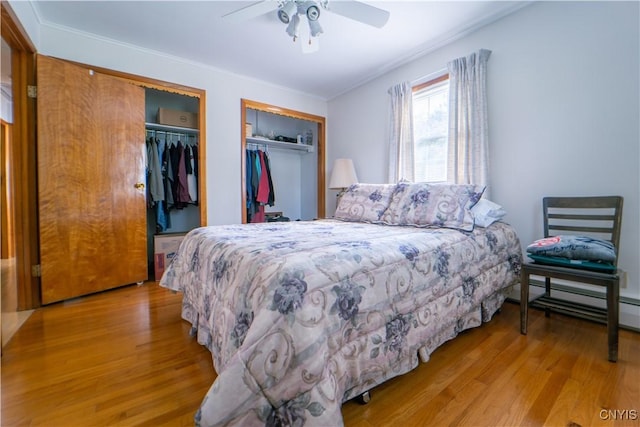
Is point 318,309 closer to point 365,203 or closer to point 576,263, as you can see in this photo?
point 576,263

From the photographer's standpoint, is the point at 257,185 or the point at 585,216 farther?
the point at 257,185

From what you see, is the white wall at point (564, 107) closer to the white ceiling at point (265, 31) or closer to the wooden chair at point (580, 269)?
the wooden chair at point (580, 269)

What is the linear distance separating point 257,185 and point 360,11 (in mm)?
2605

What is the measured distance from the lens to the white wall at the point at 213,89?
8.55 feet

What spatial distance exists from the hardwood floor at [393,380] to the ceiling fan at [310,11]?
2196 millimetres

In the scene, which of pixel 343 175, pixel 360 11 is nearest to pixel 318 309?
pixel 360 11

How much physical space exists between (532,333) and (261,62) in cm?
350

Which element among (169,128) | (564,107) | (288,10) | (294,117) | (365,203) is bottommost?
(365,203)

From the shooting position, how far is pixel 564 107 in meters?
2.04

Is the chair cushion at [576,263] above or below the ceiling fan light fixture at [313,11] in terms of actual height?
below

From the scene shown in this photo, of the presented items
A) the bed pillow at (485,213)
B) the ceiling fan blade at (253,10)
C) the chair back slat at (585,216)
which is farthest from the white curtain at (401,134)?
the ceiling fan blade at (253,10)

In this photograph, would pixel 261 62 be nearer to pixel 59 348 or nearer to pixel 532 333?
pixel 59 348

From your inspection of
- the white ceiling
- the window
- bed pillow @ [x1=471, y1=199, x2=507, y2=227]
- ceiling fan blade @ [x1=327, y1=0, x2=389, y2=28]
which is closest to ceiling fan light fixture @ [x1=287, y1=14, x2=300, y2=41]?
ceiling fan blade @ [x1=327, y1=0, x2=389, y2=28]

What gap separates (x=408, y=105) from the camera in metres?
3.07
